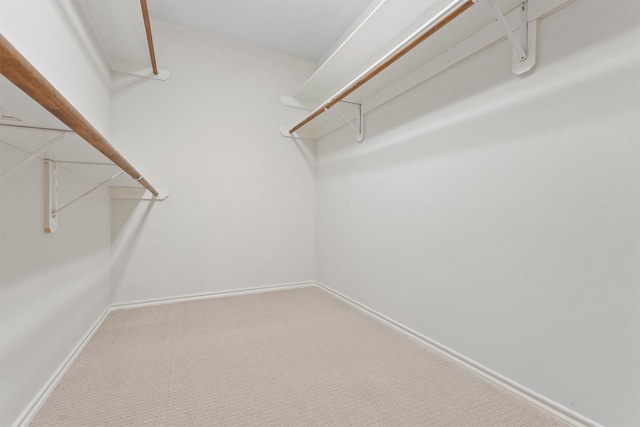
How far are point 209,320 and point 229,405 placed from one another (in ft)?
3.14

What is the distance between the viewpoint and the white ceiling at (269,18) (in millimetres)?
2172

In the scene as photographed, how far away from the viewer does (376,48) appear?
204 centimetres

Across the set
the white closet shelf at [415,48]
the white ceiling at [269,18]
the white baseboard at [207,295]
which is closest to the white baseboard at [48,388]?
the white baseboard at [207,295]

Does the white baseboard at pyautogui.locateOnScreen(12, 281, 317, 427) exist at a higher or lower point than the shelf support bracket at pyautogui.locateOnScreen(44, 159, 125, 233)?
lower

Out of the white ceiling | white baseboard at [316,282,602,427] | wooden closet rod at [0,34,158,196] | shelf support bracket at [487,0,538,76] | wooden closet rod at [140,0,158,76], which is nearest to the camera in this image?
wooden closet rod at [0,34,158,196]

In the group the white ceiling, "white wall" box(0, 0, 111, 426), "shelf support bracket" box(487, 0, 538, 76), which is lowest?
"white wall" box(0, 0, 111, 426)

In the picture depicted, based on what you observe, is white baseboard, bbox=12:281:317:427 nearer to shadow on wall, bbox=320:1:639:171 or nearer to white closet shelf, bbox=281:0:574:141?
white closet shelf, bbox=281:0:574:141

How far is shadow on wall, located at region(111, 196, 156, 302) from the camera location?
2.24 m

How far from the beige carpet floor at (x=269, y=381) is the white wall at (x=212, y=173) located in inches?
23.9

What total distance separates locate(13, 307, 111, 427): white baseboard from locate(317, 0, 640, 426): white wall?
1713mm

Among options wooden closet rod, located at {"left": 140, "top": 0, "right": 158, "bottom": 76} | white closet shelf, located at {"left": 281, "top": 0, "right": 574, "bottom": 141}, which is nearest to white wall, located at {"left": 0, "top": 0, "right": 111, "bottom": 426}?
wooden closet rod, located at {"left": 140, "top": 0, "right": 158, "bottom": 76}

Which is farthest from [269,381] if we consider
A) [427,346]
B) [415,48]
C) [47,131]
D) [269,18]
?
[269,18]

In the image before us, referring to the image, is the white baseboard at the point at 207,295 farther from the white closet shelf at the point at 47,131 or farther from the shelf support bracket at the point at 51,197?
the shelf support bracket at the point at 51,197

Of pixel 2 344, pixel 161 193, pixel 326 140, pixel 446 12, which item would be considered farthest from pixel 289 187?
pixel 2 344
